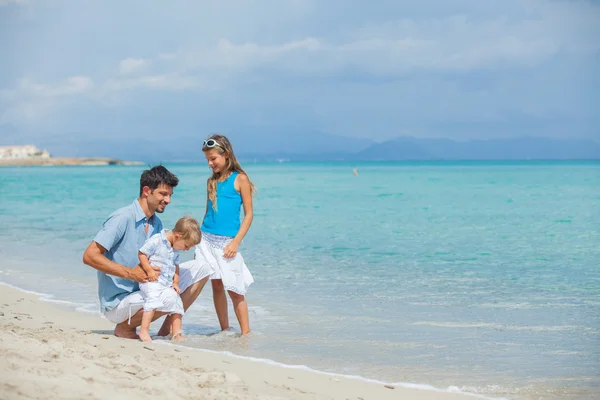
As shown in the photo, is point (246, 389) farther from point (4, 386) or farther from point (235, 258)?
point (235, 258)

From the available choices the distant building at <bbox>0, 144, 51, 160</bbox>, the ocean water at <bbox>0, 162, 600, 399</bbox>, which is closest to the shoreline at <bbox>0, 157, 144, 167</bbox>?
the distant building at <bbox>0, 144, 51, 160</bbox>

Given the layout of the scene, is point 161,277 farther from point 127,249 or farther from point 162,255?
point 127,249

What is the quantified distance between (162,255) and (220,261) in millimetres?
637

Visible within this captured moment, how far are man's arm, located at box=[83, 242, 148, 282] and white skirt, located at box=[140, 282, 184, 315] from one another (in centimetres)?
8

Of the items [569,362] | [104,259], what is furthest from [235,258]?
[569,362]

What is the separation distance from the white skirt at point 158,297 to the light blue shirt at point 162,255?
0.21 ft

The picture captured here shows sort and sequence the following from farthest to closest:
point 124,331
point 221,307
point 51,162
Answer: point 51,162 < point 221,307 < point 124,331

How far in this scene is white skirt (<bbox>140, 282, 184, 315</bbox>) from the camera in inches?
222

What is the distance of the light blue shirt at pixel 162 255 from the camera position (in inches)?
219

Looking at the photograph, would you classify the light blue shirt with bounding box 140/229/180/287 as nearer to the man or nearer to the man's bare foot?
the man

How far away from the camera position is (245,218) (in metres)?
6.09

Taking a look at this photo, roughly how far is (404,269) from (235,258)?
4.92 m

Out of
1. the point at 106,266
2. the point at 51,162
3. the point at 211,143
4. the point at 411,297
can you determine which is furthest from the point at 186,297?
the point at 51,162

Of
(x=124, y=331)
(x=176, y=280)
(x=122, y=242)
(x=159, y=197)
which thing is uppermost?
(x=159, y=197)
